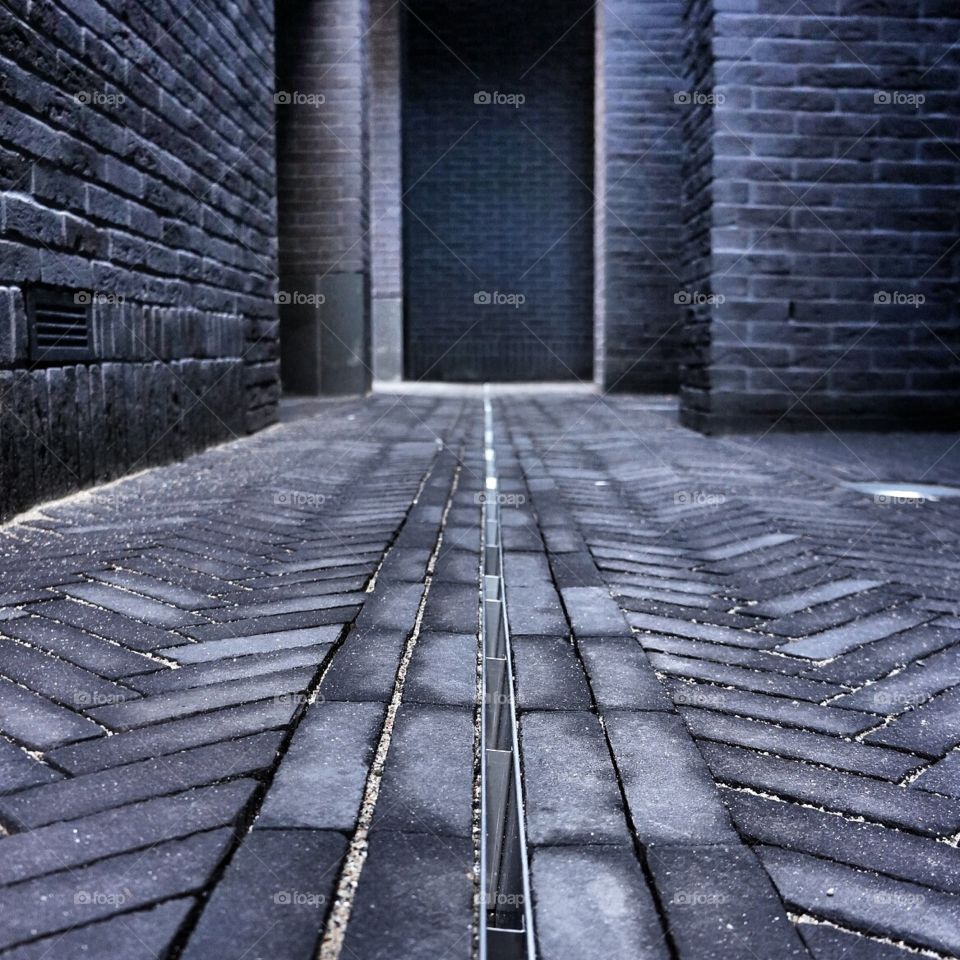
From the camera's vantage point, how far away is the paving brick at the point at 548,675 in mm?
1790

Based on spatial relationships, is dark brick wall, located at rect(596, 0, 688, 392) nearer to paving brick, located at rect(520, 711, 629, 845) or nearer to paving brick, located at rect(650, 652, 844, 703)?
paving brick, located at rect(650, 652, 844, 703)

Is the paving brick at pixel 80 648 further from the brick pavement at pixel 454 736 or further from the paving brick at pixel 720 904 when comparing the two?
the paving brick at pixel 720 904

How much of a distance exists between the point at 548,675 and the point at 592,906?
776 millimetres

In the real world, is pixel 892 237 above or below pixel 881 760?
above

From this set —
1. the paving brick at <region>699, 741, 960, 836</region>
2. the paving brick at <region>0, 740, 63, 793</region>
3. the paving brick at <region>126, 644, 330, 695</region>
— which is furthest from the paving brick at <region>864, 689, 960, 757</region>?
the paving brick at <region>0, 740, 63, 793</region>

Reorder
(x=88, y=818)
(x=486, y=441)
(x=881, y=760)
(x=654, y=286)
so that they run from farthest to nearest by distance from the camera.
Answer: (x=654, y=286), (x=486, y=441), (x=881, y=760), (x=88, y=818)

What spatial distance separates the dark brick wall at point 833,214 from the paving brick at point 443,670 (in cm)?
479

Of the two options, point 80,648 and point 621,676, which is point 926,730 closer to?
point 621,676

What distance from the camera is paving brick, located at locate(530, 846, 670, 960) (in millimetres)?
1092

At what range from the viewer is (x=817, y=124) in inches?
253

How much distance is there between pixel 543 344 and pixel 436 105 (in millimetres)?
4328

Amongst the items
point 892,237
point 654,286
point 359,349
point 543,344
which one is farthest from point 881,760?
point 543,344

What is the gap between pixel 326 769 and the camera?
1.50 m

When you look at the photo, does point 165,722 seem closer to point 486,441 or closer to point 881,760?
point 881,760
